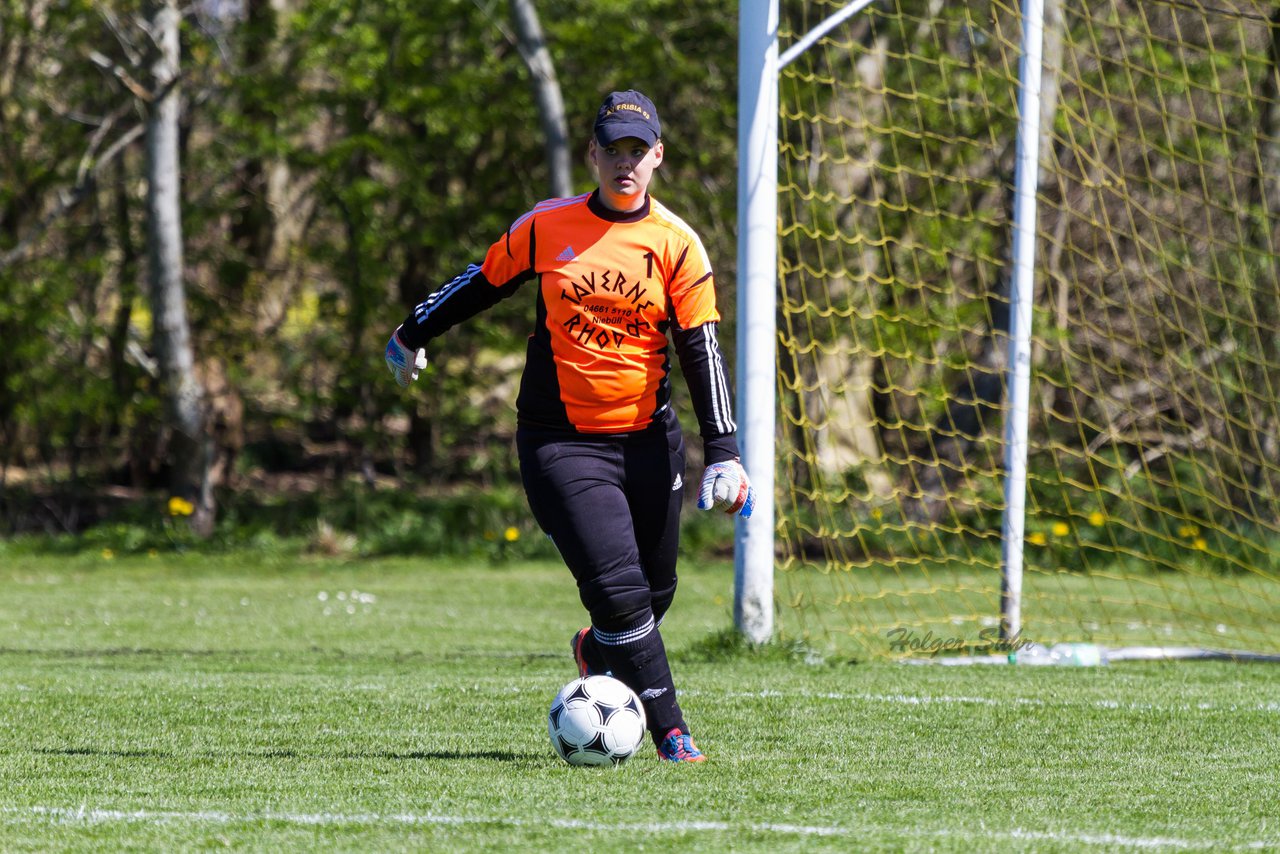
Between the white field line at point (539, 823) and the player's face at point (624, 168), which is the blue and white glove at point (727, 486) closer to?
the player's face at point (624, 168)

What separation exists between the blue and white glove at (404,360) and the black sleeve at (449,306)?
0.02 metres

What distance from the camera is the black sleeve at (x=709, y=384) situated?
4934 mm

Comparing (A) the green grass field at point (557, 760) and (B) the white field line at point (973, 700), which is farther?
(B) the white field line at point (973, 700)

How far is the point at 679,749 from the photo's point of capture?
4844 millimetres

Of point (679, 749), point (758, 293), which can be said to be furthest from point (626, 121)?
point (758, 293)

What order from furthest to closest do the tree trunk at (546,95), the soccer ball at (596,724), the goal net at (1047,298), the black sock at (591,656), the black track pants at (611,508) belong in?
the tree trunk at (546,95)
the goal net at (1047,298)
the black sock at (591,656)
the black track pants at (611,508)
the soccer ball at (596,724)

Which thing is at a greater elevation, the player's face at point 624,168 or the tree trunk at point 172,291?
the tree trunk at point 172,291

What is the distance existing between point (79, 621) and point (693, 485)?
7.43 meters

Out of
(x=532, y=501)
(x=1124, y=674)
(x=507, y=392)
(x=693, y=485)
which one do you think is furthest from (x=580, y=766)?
(x=507, y=392)

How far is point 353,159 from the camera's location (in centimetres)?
1677

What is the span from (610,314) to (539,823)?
5.51 feet

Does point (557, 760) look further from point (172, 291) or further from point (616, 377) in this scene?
point (172, 291)

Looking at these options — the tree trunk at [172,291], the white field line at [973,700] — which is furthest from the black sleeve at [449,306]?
the tree trunk at [172,291]

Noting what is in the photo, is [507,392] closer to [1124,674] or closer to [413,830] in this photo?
[1124,674]
